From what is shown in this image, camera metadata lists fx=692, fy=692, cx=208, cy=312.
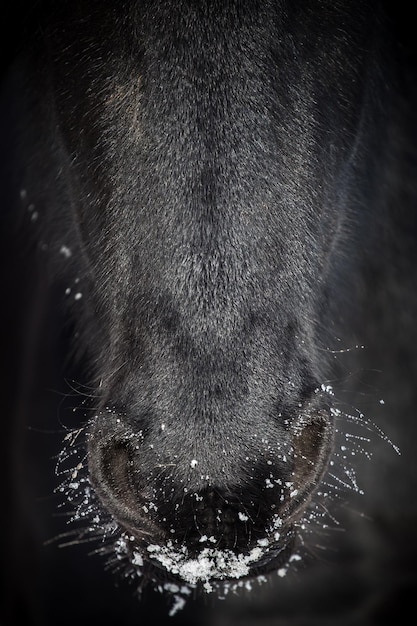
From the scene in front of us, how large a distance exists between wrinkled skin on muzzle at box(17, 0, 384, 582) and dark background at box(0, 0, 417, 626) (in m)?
0.46

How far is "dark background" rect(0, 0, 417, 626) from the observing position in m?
1.36

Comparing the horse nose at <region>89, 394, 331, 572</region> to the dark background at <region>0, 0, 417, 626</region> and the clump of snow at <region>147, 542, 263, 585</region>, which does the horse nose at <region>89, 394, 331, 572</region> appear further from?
the dark background at <region>0, 0, 417, 626</region>

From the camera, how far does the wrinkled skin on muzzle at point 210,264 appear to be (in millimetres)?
659

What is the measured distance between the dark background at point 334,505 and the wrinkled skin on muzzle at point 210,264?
1.52 ft

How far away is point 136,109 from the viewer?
74cm

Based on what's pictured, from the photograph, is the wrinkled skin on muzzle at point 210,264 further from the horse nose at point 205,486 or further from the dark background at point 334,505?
the dark background at point 334,505

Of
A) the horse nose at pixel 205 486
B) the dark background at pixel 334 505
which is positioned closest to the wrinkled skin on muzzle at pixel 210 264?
the horse nose at pixel 205 486

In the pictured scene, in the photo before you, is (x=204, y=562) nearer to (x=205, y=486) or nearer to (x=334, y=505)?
(x=205, y=486)

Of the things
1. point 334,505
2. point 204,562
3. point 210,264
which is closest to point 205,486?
point 204,562

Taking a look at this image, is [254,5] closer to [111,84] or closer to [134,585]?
[111,84]

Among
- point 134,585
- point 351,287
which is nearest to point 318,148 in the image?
point 351,287

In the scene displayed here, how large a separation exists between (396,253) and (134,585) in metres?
0.91

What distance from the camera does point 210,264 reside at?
699 mm

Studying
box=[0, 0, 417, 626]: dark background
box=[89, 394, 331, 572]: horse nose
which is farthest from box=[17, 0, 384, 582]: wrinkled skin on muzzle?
box=[0, 0, 417, 626]: dark background
